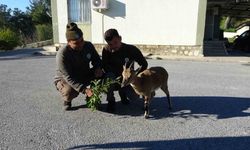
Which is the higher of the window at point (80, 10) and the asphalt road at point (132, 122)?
the window at point (80, 10)

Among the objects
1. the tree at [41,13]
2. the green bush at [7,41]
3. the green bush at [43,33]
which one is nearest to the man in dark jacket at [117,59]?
the green bush at [7,41]

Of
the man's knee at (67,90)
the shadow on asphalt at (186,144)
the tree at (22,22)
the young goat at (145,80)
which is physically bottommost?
the shadow on asphalt at (186,144)

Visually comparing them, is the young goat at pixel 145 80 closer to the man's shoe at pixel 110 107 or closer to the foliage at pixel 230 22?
the man's shoe at pixel 110 107

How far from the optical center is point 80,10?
648 inches

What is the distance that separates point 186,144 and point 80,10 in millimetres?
13362

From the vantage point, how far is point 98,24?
16219 millimetres

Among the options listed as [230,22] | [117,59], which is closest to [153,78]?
[117,59]

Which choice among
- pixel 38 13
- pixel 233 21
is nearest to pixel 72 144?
pixel 38 13

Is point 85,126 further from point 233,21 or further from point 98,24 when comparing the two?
point 233,21

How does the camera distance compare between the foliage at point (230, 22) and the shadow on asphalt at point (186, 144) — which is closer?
the shadow on asphalt at point (186, 144)

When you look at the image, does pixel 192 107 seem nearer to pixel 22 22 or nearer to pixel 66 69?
pixel 66 69

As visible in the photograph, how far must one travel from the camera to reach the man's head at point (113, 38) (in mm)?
5262

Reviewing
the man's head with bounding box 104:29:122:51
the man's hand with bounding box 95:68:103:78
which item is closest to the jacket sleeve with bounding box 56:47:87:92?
the man's hand with bounding box 95:68:103:78

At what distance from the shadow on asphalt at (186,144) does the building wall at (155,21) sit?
35.5ft
